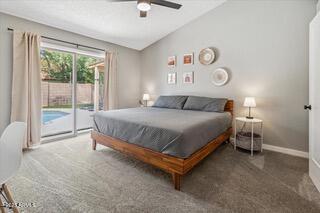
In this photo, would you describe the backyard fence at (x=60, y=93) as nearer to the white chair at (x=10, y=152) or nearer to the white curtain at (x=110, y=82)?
the white curtain at (x=110, y=82)

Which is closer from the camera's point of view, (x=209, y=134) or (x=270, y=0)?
(x=209, y=134)

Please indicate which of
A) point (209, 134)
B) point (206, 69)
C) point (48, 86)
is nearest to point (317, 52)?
point (209, 134)

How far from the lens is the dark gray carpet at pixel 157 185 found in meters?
1.50

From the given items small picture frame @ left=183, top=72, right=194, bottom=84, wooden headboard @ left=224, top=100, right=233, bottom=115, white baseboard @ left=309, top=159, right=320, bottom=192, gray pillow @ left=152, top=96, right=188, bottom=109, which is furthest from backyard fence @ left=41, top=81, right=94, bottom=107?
white baseboard @ left=309, top=159, right=320, bottom=192

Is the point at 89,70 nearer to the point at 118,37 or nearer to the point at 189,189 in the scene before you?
the point at 118,37

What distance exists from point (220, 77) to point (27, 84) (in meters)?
3.80

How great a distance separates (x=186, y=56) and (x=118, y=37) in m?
1.81

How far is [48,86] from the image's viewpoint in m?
3.57

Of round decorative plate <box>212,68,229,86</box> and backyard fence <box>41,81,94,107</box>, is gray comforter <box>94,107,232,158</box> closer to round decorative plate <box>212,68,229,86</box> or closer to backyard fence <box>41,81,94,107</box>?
round decorative plate <box>212,68,229,86</box>

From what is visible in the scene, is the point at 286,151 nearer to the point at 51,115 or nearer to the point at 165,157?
the point at 165,157

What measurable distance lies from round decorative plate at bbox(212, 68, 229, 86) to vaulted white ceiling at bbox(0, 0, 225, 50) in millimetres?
1437

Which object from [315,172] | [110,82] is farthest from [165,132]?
[110,82]

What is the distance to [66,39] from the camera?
3.41 meters

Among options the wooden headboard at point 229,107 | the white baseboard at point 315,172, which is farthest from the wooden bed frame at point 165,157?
the white baseboard at point 315,172
